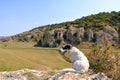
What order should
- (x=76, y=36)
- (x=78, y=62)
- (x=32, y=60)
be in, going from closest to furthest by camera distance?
(x=78, y=62) < (x=32, y=60) < (x=76, y=36)

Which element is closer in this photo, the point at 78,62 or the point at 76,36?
the point at 78,62

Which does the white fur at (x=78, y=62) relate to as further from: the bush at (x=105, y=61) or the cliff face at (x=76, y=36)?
the cliff face at (x=76, y=36)

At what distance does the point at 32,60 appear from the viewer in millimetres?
56438

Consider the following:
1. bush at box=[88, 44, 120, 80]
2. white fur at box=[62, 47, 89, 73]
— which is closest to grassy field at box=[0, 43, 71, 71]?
bush at box=[88, 44, 120, 80]

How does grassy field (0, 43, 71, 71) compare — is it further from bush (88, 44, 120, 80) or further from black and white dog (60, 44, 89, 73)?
black and white dog (60, 44, 89, 73)

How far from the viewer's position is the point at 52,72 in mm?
18219

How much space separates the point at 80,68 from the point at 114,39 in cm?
8235

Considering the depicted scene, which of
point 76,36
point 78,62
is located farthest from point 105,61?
point 76,36

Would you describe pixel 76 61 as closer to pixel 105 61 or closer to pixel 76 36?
pixel 105 61

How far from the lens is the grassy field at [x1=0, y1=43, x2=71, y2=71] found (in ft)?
150

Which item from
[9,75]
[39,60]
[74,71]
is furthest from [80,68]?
[39,60]

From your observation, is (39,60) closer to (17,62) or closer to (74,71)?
(17,62)

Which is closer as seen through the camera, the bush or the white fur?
the white fur

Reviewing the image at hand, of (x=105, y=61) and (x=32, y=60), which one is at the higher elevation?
(x=105, y=61)
